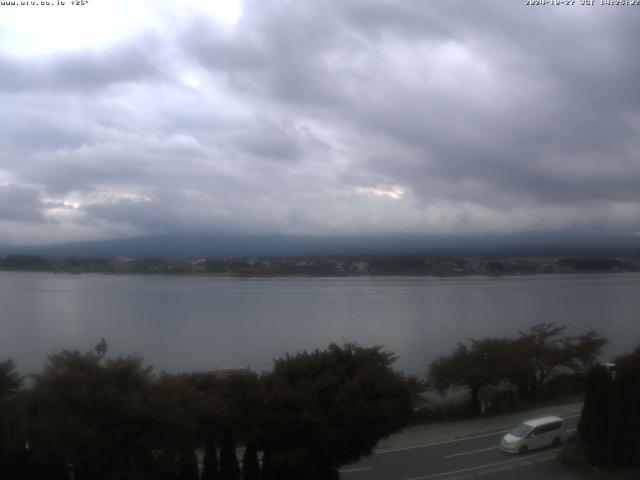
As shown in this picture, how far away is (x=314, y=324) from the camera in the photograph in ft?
161

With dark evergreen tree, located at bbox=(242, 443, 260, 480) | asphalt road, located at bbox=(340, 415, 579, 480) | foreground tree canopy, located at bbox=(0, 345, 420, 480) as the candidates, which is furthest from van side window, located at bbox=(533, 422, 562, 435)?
dark evergreen tree, located at bbox=(242, 443, 260, 480)

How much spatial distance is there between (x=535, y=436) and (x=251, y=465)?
686cm

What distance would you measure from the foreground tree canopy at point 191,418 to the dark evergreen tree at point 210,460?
18 millimetres

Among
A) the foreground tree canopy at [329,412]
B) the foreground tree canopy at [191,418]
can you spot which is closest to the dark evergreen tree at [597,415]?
the foreground tree canopy at [191,418]

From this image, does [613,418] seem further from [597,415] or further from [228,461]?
[228,461]

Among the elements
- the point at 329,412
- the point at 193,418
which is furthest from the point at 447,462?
the point at 193,418

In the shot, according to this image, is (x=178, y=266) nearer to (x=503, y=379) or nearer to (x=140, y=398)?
(x=503, y=379)

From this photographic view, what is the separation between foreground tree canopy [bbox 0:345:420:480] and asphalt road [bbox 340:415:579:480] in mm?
1860

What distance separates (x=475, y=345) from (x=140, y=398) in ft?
60.9

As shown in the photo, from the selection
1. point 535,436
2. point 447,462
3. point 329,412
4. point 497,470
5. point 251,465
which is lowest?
point 447,462

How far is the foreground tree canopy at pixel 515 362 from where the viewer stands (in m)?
25.2

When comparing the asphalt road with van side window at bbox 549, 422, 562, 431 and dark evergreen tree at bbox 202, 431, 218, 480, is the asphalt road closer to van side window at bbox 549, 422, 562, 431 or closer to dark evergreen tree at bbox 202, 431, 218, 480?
van side window at bbox 549, 422, 562, 431

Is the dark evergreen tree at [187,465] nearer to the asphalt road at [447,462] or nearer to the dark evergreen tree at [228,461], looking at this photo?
the dark evergreen tree at [228,461]

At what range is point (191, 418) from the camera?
453 inches
